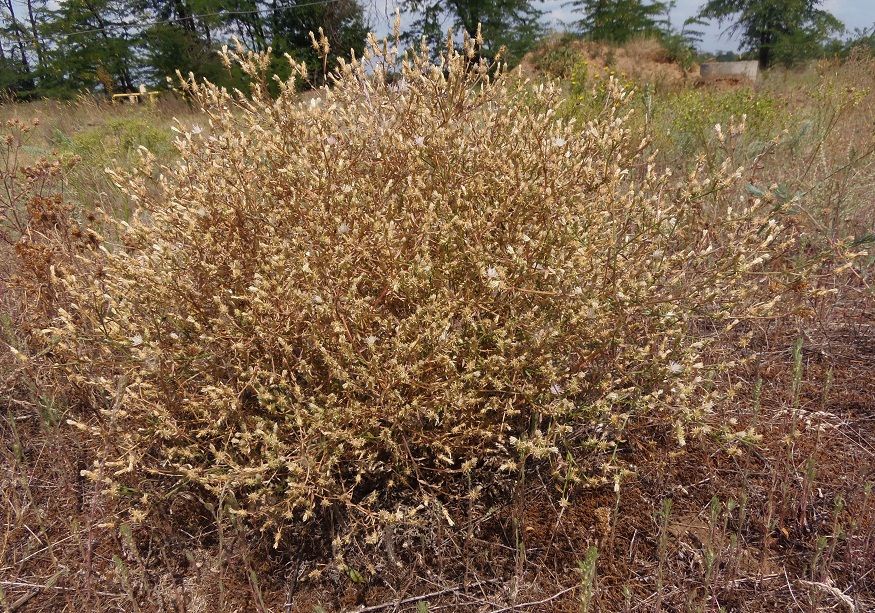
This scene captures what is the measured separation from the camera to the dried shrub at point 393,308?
1.58 metres

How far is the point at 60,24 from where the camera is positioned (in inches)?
848

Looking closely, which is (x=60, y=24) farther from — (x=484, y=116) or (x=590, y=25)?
(x=484, y=116)

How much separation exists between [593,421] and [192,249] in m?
1.55

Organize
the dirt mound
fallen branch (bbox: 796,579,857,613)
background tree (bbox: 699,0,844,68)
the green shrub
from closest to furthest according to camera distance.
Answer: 1. fallen branch (bbox: 796,579,857,613)
2. the green shrub
3. the dirt mound
4. background tree (bbox: 699,0,844,68)

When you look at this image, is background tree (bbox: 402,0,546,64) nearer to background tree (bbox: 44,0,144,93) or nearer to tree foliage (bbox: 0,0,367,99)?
tree foliage (bbox: 0,0,367,99)

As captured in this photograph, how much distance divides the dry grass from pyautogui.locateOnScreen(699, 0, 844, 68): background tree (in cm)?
2338

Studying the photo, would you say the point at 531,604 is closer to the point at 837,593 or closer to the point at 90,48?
the point at 837,593

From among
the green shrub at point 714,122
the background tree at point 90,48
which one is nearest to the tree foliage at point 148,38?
the background tree at point 90,48

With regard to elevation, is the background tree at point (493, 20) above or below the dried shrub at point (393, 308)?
above

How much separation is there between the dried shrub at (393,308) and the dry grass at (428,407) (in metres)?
0.02

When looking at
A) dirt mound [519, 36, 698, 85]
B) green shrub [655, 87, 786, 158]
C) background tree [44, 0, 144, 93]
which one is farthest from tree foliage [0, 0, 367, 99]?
green shrub [655, 87, 786, 158]

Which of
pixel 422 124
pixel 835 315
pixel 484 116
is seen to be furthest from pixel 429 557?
pixel 835 315

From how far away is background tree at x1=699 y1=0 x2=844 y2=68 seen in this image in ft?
65.2

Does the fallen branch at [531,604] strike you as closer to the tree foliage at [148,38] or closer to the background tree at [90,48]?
the tree foliage at [148,38]
